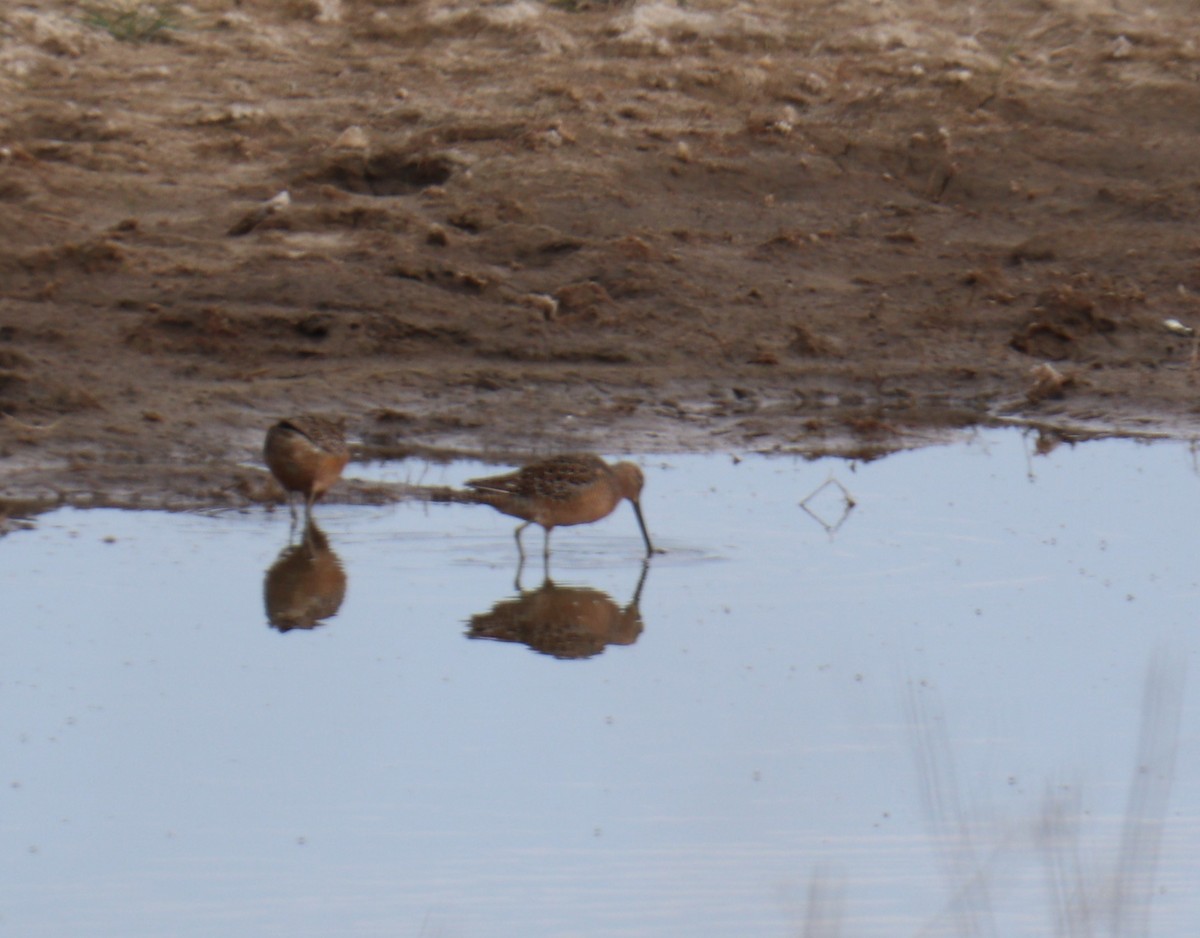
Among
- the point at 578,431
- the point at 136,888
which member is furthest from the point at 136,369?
the point at 136,888

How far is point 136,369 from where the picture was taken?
10.7m

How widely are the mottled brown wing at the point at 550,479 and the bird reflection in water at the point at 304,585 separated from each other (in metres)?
0.71

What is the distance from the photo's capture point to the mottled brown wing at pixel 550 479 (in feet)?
27.7

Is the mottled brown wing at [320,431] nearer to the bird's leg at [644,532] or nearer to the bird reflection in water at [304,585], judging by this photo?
the bird reflection in water at [304,585]

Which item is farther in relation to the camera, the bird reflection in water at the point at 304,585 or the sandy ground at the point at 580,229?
the sandy ground at the point at 580,229

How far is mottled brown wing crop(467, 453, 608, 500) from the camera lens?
8.44 meters

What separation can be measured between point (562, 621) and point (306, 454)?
1578mm

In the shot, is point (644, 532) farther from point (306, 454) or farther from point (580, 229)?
point (580, 229)

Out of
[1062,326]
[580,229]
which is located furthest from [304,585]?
[1062,326]

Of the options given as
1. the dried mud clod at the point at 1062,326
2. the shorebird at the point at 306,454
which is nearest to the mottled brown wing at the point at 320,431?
the shorebird at the point at 306,454

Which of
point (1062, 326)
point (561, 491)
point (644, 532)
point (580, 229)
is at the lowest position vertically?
point (1062, 326)

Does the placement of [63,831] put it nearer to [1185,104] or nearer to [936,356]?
[936,356]

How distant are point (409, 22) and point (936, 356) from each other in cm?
498

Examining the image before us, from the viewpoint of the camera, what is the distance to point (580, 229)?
41.0 feet
